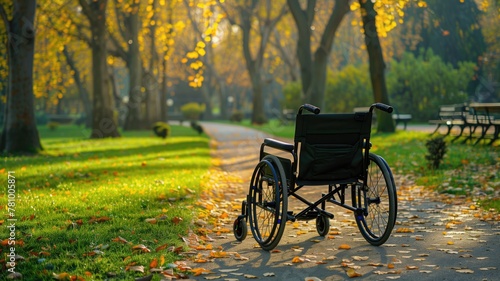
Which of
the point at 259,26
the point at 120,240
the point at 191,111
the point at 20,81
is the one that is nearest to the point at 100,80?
the point at 20,81

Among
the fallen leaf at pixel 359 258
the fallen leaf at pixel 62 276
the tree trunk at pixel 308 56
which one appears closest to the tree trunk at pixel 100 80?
the tree trunk at pixel 308 56

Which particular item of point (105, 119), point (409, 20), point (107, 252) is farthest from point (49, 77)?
point (107, 252)

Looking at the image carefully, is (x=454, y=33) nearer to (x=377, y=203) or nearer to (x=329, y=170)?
(x=377, y=203)

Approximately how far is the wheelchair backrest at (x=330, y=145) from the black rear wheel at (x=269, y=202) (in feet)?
0.91

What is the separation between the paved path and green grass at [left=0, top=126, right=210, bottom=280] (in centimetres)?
67

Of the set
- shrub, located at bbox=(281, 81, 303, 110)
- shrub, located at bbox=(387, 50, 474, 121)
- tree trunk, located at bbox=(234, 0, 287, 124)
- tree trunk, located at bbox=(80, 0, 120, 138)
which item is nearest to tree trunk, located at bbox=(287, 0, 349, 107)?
tree trunk, located at bbox=(80, 0, 120, 138)

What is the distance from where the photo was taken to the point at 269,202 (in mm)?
7227

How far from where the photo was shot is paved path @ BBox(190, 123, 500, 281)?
613 centimetres

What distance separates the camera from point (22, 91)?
1823 cm

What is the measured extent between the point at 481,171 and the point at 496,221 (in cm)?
494

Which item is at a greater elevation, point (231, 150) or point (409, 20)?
point (409, 20)

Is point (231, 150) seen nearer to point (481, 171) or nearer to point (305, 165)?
point (481, 171)

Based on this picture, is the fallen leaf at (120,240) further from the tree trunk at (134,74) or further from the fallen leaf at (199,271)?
the tree trunk at (134,74)

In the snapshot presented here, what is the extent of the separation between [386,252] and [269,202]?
1204 millimetres
